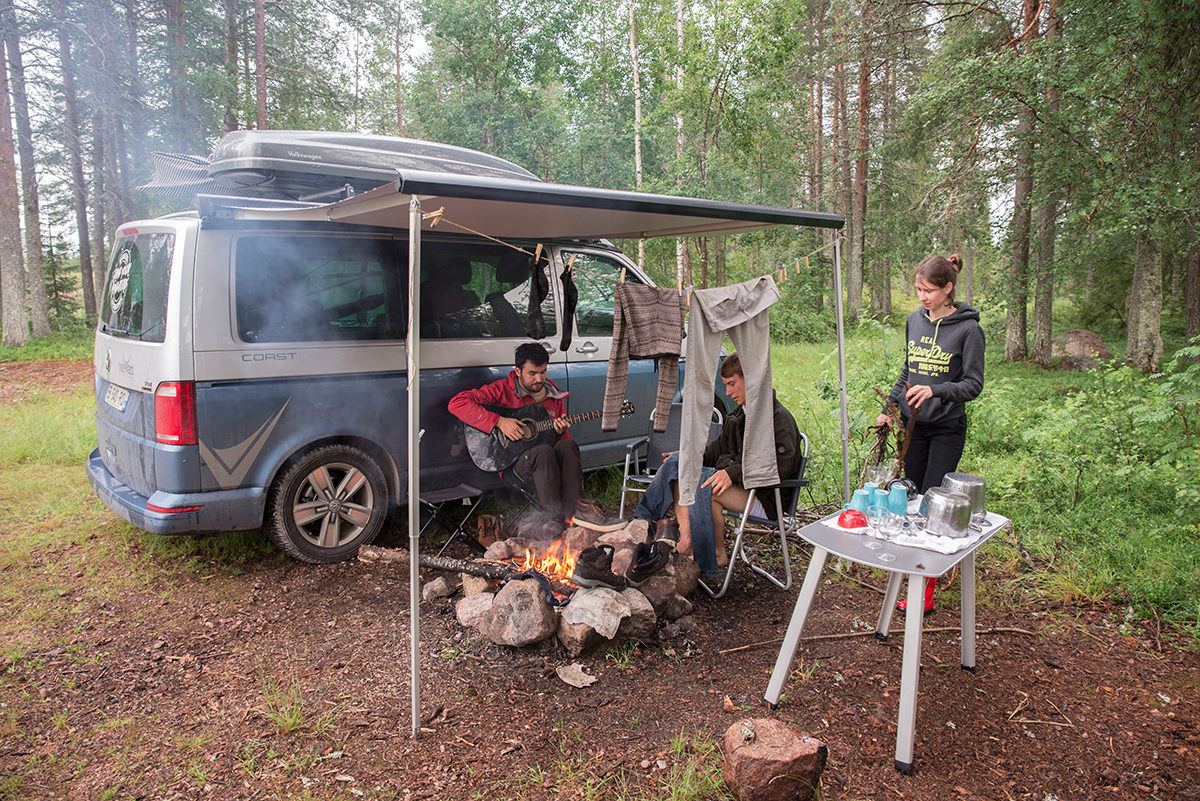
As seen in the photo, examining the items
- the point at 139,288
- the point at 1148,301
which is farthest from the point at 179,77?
the point at 1148,301

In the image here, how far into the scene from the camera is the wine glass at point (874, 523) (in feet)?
9.11

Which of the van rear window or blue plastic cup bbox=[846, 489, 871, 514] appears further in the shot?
the van rear window

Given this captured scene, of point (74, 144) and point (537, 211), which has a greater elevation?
point (74, 144)

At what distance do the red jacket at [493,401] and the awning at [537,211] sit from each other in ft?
3.25

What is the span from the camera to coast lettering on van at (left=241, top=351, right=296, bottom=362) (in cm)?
364

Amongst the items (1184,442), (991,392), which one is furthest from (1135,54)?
(1184,442)

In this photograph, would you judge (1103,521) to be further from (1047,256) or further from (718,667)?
(1047,256)

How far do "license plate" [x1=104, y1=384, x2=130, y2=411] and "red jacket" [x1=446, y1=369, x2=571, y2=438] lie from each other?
177cm

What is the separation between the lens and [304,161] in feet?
14.2

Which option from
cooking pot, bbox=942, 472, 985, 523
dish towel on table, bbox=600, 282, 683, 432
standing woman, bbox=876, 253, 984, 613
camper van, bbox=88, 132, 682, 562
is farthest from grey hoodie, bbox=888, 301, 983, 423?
camper van, bbox=88, 132, 682, 562

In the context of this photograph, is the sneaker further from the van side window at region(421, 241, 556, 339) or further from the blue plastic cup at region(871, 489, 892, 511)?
the van side window at region(421, 241, 556, 339)

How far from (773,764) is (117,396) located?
12.9ft

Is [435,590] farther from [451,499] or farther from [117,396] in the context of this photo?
[117,396]

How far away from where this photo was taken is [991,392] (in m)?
6.20
